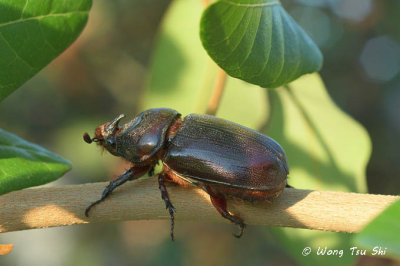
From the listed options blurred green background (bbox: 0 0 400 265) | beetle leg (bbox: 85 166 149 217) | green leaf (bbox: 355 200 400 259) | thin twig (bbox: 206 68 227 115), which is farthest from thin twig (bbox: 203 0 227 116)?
blurred green background (bbox: 0 0 400 265)

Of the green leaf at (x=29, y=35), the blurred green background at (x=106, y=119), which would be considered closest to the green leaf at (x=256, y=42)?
the green leaf at (x=29, y=35)

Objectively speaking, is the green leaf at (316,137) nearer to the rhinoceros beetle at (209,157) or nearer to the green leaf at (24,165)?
the rhinoceros beetle at (209,157)

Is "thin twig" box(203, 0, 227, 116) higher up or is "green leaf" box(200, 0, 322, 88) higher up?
"green leaf" box(200, 0, 322, 88)

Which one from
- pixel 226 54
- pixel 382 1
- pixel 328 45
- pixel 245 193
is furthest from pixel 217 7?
pixel 328 45

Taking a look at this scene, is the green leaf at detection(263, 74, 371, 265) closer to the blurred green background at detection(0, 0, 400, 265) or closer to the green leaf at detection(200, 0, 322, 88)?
the green leaf at detection(200, 0, 322, 88)

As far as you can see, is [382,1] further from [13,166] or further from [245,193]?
[13,166]

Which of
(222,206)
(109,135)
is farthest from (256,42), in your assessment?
(109,135)
